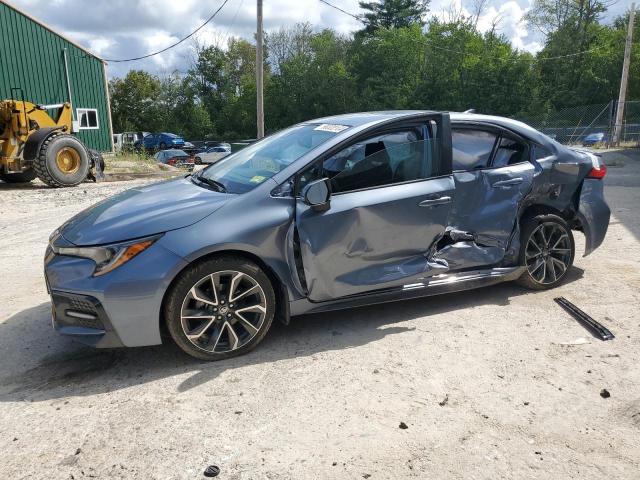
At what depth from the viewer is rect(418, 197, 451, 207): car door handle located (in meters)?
4.02

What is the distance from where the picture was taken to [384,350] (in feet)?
12.1

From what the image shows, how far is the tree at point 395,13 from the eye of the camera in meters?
53.8

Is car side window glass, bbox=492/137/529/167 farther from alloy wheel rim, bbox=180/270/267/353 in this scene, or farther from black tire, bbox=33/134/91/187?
black tire, bbox=33/134/91/187

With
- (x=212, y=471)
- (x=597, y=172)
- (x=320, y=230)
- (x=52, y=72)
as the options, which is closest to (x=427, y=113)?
(x=320, y=230)

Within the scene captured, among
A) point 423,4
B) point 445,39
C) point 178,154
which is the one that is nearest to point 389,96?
point 445,39

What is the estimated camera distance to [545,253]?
4730mm

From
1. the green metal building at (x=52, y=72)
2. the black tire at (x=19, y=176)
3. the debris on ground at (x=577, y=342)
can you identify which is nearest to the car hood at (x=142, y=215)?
the debris on ground at (x=577, y=342)

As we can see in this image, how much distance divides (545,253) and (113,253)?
3634 mm

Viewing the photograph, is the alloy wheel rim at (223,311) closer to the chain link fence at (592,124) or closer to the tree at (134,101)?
the chain link fence at (592,124)

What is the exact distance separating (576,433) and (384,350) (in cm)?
132

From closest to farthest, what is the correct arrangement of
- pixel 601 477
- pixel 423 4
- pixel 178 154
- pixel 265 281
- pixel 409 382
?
1. pixel 601 477
2. pixel 409 382
3. pixel 265 281
4. pixel 178 154
5. pixel 423 4

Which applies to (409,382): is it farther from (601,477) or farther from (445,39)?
(445,39)

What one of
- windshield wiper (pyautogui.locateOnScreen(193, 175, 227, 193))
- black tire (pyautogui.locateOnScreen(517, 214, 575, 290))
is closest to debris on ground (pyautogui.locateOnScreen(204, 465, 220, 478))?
windshield wiper (pyautogui.locateOnScreen(193, 175, 227, 193))

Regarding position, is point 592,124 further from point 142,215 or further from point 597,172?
point 142,215
